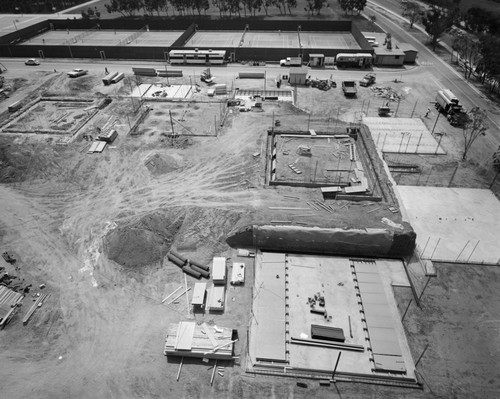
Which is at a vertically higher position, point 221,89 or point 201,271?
point 221,89

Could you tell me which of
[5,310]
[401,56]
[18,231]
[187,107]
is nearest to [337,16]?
[401,56]

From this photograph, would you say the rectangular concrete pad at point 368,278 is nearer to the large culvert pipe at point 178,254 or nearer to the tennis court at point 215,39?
the large culvert pipe at point 178,254

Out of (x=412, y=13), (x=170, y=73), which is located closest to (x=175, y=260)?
(x=170, y=73)

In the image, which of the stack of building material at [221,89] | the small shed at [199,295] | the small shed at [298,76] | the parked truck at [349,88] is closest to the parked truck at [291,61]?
the small shed at [298,76]

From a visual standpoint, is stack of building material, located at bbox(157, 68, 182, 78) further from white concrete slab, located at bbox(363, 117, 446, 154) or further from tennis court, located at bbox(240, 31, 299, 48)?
white concrete slab, located at bbox(363, 117, 446, 154)

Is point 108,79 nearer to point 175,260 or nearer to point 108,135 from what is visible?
point 108,135

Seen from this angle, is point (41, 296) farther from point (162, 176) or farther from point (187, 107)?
point (187, 107)

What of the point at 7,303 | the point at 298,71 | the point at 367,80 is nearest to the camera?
the point at 7,303
